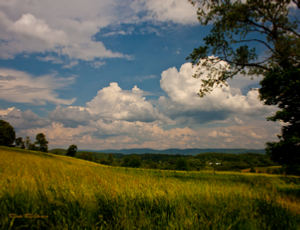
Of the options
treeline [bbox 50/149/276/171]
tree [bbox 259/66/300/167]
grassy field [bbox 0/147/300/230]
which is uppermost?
tree [bbox 259/66/300/167]

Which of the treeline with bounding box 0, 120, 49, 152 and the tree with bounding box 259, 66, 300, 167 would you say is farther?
the treeline with bounding box 0, 120, 49, 152

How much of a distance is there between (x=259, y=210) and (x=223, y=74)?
15313 millimetres

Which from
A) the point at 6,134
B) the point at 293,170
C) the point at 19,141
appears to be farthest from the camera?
the point at 19,141

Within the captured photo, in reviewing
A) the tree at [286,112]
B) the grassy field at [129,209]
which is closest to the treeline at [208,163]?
the tree at [286,112]

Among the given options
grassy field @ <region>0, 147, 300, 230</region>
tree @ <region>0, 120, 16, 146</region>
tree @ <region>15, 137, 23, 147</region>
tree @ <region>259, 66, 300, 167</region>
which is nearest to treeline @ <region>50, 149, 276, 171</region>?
tree @ <region>259, 66, 300, 167</region>

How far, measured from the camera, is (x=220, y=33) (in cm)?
1552

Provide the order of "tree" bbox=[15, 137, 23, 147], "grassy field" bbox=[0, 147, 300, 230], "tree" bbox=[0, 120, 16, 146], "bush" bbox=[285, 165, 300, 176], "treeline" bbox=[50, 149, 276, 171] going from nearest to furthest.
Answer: "grassy field" bbox=[0, 147, 300, 230]
"bush" bbox=[285, 165, 300, 176]
"treeline" bbox=[50, 149, 276, 171]
"tree" bbox=[0, 120, 16, 146]
"tree" bbox=[15, 137, 23, 147]

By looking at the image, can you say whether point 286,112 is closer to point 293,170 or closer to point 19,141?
point 293,170

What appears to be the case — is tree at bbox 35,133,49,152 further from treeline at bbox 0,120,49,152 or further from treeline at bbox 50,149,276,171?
treeline at bbox 50,149,276,171

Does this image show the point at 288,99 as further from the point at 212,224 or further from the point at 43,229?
the point at 43,229

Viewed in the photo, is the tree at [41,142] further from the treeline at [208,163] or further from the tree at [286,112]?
the tree at [286,112]

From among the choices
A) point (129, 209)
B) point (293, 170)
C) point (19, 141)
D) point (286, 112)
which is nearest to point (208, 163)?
point (293, 170)

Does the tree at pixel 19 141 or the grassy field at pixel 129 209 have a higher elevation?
the grassy field at pixel 129 209

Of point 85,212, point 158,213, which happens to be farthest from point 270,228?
point 85,212
